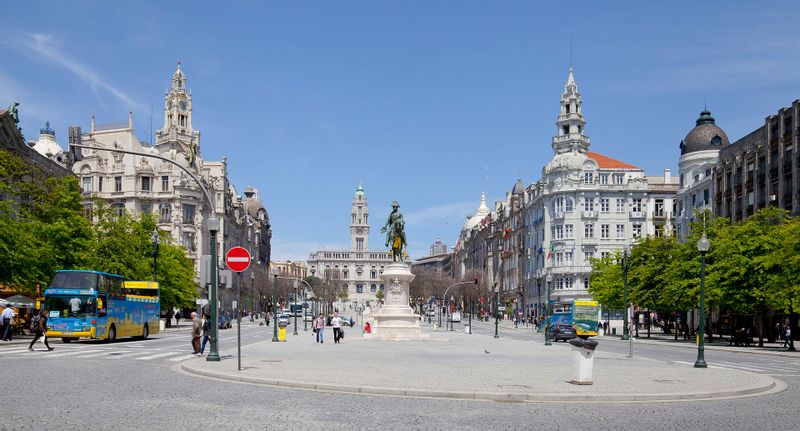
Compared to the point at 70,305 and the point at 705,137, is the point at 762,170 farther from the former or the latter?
the point at 70,305

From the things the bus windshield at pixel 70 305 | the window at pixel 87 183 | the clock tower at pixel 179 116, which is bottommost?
the bus windshield at pixel 70 305

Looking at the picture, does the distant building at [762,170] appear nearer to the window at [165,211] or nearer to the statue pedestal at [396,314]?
the statue pedestal at [396,314]

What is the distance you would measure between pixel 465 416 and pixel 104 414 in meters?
6.10

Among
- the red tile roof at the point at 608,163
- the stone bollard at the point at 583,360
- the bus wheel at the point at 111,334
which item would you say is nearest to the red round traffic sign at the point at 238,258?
the stone bollard at the point at 583,360

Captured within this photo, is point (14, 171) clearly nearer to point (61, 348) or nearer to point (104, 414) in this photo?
point (61, 348)

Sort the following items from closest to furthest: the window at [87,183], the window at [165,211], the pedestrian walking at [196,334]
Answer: the pedestrian walking at [196,334] < the window at [87,183] < the window at [165,211]

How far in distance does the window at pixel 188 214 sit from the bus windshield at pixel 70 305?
69593mm

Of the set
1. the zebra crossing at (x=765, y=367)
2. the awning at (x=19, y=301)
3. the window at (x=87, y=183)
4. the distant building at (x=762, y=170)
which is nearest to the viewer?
the zebra crossing at (x=765, y=367)

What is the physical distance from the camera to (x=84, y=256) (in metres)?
56.4

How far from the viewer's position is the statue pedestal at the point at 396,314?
51000 mm

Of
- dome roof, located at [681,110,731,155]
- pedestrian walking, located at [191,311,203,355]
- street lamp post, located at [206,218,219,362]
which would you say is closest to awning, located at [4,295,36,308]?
pedestrian walking, located at [191,311,203,355]

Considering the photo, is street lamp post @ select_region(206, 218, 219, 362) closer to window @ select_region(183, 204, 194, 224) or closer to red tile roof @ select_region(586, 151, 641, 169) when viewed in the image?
window @ select_region(183, 204, 194, 224)

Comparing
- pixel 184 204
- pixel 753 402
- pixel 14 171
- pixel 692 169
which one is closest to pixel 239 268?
pixel 753 402

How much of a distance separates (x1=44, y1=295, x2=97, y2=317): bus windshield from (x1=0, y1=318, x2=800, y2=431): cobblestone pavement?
20.5m
